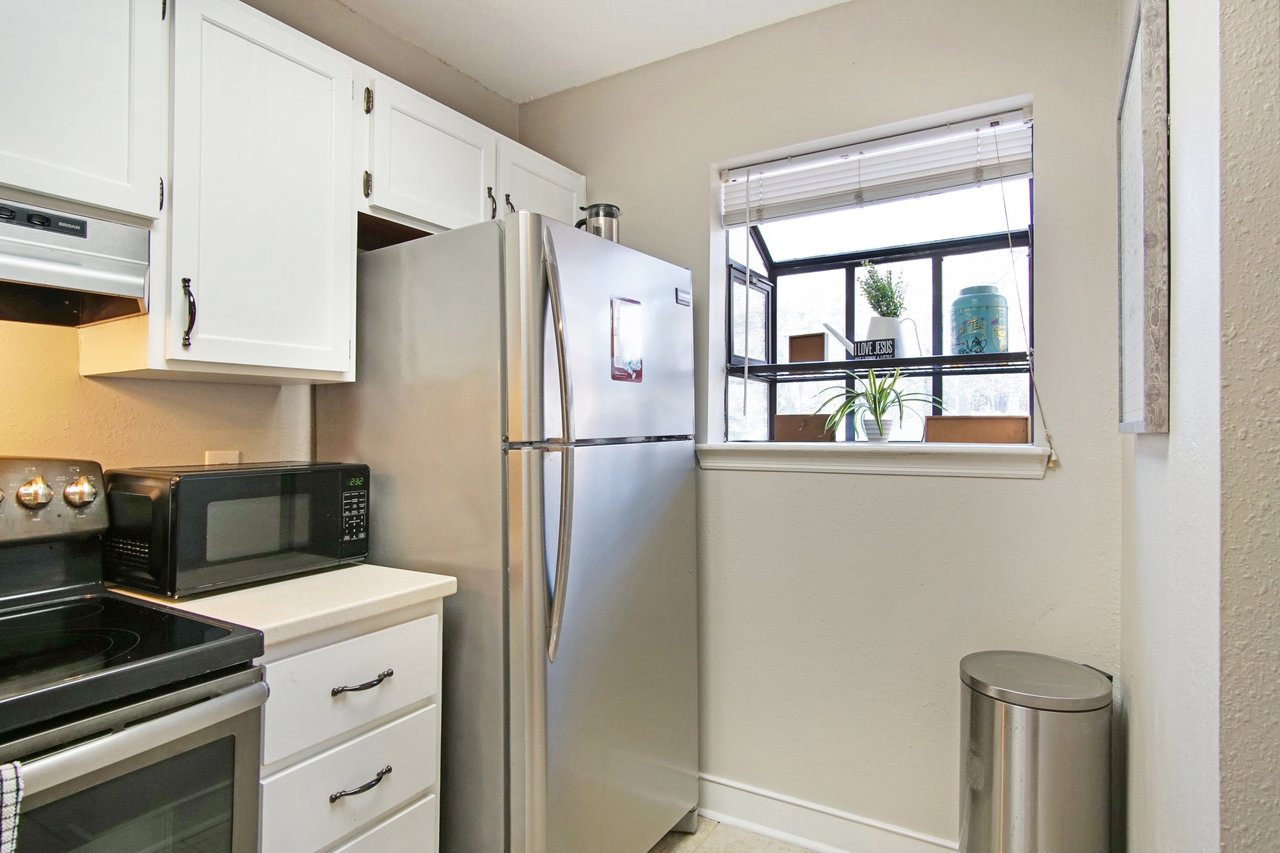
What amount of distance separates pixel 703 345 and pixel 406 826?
5.30 feet

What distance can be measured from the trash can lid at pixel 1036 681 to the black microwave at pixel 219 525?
1.59 metres

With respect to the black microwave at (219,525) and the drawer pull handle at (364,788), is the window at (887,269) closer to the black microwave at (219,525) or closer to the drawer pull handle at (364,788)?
the black microwave at (219,525)

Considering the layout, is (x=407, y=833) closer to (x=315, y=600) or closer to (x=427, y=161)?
(x=315, y=600)

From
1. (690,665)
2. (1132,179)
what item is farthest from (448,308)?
(1132,179)

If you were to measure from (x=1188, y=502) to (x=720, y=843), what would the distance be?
1814mm

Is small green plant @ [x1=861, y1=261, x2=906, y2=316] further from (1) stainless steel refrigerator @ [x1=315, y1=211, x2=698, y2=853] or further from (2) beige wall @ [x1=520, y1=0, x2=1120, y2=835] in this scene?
(1) stainless steel refrigerator @ [x1=315, y1=211, x2=698, y2=853]

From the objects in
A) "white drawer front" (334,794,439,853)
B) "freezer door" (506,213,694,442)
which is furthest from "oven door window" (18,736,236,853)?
"freezer door" (506,213,694,442)

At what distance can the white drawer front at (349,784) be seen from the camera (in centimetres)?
122

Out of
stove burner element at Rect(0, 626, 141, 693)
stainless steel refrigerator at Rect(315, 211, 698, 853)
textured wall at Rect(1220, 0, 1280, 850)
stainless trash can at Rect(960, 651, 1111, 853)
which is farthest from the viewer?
stainless steel refrigerator at Rect(315, 211, 698, 853)

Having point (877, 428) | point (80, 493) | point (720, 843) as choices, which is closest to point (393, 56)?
point (80, 493)

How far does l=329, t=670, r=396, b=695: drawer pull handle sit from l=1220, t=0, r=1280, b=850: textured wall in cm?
134

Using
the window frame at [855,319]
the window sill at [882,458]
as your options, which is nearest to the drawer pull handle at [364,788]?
the window sill at [882,458]

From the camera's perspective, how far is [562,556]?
1.58 meters

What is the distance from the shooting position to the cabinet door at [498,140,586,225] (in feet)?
7.36
